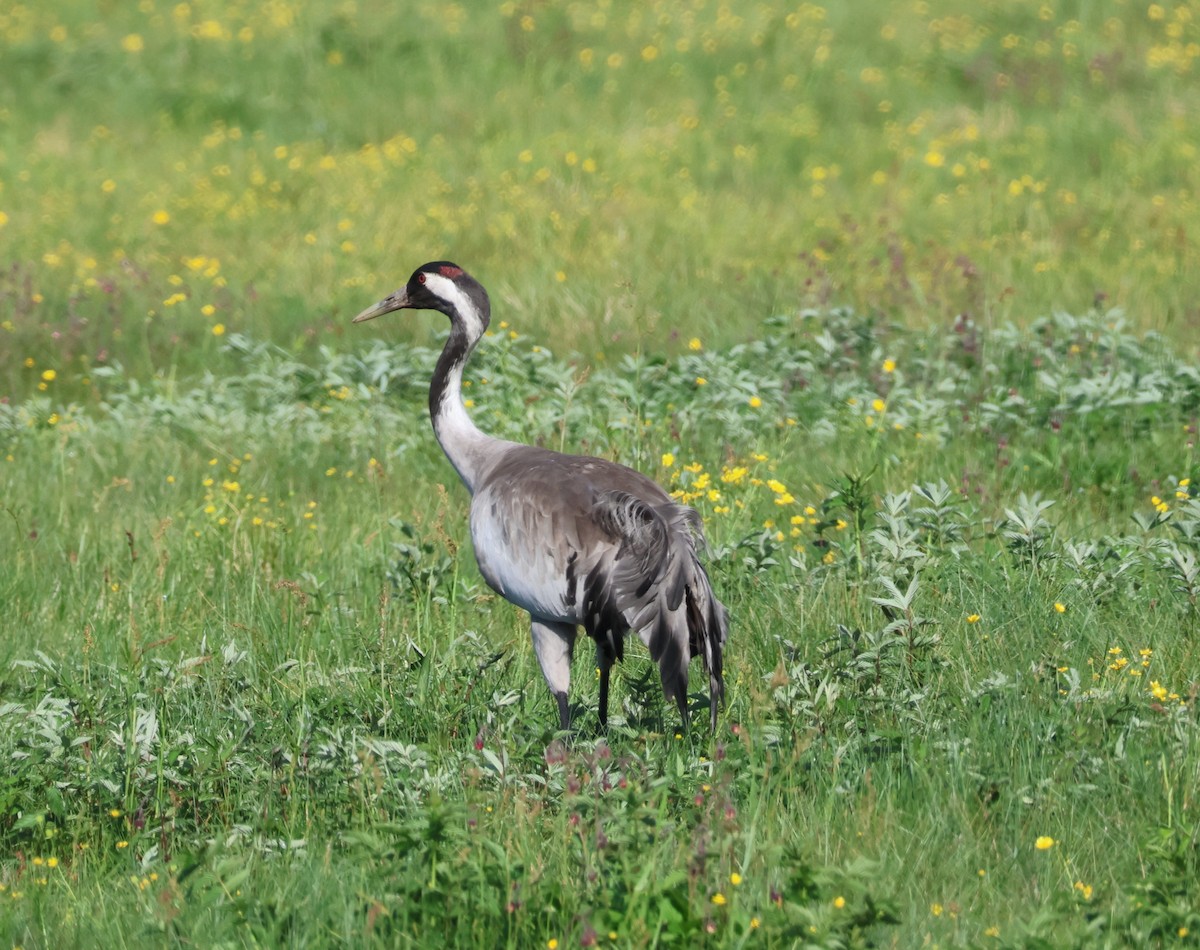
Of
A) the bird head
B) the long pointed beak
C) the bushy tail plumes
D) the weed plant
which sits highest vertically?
the bird head

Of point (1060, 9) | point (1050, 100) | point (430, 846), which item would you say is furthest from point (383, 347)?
point (1060, 9)

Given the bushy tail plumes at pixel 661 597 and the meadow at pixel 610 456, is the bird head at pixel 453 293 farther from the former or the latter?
the bushy tail plumes at pixel 661 597

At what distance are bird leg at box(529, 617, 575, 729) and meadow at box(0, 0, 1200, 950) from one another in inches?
3.8

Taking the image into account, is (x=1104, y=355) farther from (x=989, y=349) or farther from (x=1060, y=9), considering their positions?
(x=1060, y=9)

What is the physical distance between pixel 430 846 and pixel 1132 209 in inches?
376

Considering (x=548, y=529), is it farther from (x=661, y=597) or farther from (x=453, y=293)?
(x=453, y=293)

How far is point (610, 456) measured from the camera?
710 cm

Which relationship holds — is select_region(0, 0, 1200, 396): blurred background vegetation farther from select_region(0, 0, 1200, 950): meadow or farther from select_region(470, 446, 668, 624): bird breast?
select_region(470, 446, 668, 624): bird breast

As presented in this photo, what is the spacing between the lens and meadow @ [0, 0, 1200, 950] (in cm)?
371

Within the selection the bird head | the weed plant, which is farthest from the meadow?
the bird head

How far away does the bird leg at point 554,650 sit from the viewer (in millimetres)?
4941

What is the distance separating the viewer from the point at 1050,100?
14242 millimetres

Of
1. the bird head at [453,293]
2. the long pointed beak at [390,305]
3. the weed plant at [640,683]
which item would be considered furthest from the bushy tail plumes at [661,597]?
the long pointed beak at [390,305]

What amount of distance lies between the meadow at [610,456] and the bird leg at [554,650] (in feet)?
0.32
